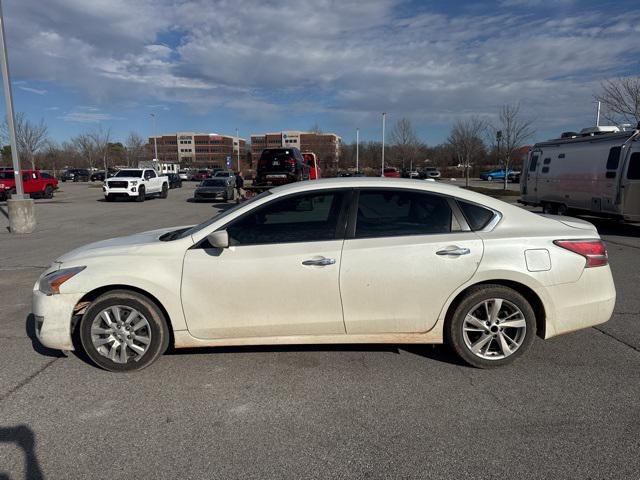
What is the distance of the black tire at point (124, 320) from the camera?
140 inches

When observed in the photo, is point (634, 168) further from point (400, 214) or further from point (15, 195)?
point (15, 195)

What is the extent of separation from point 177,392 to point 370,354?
1.70 m

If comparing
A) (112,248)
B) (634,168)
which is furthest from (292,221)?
(634,168)

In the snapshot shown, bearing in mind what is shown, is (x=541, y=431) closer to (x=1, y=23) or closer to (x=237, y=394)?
(x=237, y=394)

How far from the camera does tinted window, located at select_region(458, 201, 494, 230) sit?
12.0 ft

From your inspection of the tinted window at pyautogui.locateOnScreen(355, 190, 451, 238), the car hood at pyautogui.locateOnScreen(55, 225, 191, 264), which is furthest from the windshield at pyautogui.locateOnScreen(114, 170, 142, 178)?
the tinted window at pyautogui.locateOnScreen(355, 190, 451, 238)

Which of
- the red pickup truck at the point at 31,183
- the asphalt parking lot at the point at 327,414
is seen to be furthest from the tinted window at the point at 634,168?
the red pickup truck at the point at 31,183

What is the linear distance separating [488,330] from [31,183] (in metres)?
30.2

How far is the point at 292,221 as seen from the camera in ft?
12.6

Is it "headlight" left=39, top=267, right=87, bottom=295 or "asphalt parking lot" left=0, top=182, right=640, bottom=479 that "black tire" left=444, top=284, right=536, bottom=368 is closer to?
"asphalt parking lot" left=0, top=182, right=640, bottom=479

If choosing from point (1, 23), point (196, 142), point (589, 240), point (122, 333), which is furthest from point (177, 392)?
point (196, 142)

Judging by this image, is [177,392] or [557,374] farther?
[557,374]

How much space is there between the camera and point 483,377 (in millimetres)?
3531

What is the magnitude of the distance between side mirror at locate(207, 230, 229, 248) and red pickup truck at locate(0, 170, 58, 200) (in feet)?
84.5
